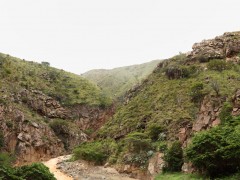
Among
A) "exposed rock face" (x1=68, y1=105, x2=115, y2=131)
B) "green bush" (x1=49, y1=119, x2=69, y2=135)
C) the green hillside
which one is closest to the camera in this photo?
"green bush" (x1=49, y1=119, x2=69, y2=135)

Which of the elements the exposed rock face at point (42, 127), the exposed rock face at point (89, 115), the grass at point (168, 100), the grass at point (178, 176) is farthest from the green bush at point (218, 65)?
the exposed rock face at point (89, 115)

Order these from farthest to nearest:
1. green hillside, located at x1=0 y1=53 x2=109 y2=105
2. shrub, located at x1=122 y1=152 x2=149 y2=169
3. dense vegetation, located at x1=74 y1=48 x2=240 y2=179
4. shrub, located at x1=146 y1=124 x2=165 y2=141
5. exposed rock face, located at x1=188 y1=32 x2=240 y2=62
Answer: green hillside, located at x1=0 y1=53 x2=109 y2=105
exposed rock face, located at x1=188 y1=32 x2=240 y2=62
shrub, located at x1=146 y1=124 x2=165 y2=141
shrub, located at x1=122 y1=152 x2=149 y2=169
dense vegetation, located at x1=74 y1=48 x2=240 y2=179

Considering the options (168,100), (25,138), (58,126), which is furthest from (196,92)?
(58,126)

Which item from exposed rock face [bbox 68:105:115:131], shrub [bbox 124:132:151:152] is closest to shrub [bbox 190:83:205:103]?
shrub [bbox 124:132:151:152]

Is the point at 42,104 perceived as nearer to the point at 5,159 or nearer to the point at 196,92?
the point at 5,159

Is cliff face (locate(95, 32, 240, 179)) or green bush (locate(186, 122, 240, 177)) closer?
green bush (locate(186, 122, 240, 177))

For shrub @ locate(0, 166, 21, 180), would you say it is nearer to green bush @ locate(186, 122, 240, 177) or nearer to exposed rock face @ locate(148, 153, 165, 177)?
green bush @ locate(186, 122, 240, 177)

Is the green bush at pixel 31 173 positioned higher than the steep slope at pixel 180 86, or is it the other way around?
the steep slope at pixel 180 86

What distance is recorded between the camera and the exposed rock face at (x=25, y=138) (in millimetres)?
54994

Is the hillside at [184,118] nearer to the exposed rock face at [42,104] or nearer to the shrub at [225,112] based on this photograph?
the shrub at [225,112]

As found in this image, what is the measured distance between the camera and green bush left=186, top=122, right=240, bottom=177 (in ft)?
70.4

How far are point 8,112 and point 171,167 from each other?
37499 millimetres

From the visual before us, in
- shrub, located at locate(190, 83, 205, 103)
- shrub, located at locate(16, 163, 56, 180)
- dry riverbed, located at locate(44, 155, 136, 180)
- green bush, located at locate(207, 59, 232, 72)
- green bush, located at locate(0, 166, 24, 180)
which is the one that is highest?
green bush, located at locate(207, 59, 232, 72)

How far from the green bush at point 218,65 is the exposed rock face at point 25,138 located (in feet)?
105
